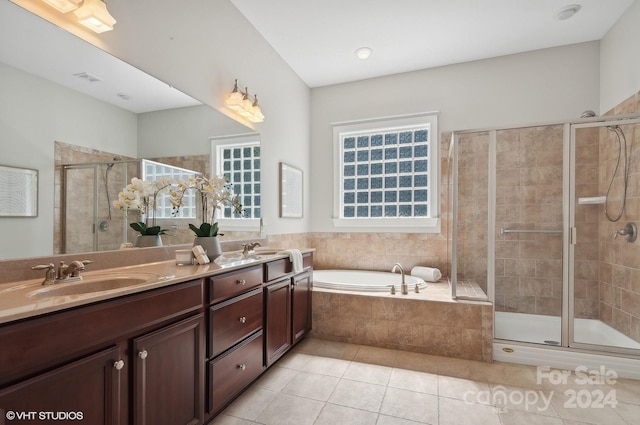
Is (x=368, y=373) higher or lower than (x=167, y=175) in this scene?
lower

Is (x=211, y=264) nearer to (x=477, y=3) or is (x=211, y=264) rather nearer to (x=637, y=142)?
(x=477, y=3)

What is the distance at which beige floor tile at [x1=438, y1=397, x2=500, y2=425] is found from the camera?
67.3 inches

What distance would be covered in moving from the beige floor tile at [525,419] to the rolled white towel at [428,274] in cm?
157

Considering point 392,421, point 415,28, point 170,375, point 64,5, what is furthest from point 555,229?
point 64,5

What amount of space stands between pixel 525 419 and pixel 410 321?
1.02 meters

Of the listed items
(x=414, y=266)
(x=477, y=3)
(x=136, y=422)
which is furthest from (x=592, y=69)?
(x=136, y=422)

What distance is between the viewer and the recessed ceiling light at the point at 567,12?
2578 mm

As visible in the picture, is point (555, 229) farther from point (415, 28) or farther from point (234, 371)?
point (234, 371)

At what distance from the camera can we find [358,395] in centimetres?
197

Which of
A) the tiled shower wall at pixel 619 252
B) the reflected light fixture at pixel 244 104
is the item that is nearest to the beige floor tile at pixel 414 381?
the tiled shower wall at pixel 619 252

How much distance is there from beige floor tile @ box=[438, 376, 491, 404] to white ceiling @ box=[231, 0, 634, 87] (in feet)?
9.65

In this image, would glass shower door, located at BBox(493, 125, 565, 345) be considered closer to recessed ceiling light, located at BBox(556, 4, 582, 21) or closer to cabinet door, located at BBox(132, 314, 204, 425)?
recessed ceiling light, located at BBox(556, 4, 582, 21)

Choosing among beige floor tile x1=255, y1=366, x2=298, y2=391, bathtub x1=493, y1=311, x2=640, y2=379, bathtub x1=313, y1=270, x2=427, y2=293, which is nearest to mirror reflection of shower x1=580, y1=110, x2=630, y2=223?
bathtub x1=493, y1=311, x2=640, y2=379

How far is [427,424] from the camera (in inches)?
66.3
